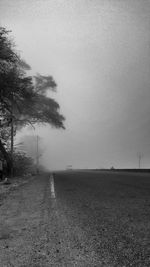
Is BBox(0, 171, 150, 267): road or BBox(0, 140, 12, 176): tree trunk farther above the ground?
BBox(0, 140, 12, 176): tree trunk

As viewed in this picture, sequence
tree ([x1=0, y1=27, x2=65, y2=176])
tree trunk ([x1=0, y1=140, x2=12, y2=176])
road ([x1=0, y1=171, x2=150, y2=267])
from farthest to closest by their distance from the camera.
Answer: tree trunk ([x1=0, y1=140, x2=12, y2=176]) → tree ([x1=0, y1=27, x2=65, y2=176]) → road ([x1=0, y1=171, x2=150, y2=267])

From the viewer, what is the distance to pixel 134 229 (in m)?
4.94

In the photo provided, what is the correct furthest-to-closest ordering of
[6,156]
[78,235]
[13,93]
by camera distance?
[6,156]
[13,93]
[78,235]

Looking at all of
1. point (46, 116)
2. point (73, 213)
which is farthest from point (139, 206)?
point (46, 116)

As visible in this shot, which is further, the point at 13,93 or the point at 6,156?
the point at 6,156

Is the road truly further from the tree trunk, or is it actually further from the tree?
the tree trunk

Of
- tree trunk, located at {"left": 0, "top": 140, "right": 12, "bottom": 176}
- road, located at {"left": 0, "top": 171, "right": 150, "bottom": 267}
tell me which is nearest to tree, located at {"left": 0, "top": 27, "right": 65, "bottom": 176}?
tree trunk, located at {"left": 0, "top": 140, "right": 12, "bottom": 176}

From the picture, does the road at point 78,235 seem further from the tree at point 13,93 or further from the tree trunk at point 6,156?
the tree trunk at point 6,156

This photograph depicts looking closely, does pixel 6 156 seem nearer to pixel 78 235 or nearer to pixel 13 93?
pixel 13 93

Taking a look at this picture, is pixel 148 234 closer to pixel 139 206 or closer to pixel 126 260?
pixel 126 260

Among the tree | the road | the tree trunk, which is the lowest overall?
the road

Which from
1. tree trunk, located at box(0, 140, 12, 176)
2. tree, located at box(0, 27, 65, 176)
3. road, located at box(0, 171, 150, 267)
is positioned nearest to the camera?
road, located at box(0, 171, 150, 267)

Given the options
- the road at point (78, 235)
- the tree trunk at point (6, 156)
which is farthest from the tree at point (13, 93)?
the road at point (78, 235)

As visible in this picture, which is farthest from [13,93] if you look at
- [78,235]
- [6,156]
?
[78,235]
